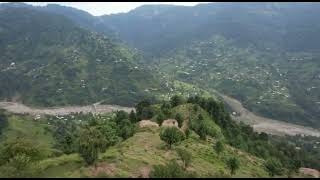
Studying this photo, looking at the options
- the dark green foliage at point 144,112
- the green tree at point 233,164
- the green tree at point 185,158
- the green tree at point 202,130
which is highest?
the green tree at point 185,158

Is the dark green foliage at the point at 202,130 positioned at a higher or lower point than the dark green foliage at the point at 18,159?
lower

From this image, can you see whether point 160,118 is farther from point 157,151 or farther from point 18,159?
point 18,159

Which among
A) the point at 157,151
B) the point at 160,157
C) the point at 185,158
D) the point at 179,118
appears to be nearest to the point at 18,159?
the point at 160,157

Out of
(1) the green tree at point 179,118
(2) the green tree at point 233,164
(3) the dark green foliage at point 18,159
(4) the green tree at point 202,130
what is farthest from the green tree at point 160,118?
(3) the dark green foliage at point 18,159

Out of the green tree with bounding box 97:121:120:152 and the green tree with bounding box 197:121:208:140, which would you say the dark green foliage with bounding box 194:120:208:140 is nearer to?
the green tree with bounding box 197:121:208:140

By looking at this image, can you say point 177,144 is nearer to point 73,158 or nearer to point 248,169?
point 248,169

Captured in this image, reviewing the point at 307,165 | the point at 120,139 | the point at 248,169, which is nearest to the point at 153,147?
the point at 120,139

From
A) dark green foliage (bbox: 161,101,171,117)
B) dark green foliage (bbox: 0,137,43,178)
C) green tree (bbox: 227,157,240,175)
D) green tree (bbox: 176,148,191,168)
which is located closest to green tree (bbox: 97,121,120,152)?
dark green foliage (bbox: 161,101,171,117)

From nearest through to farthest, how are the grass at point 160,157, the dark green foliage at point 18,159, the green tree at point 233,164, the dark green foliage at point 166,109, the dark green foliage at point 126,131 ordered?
the dark green foliage at point 18,159, the grass at point 160,157, the green tree at point 233,164, the dark green foliage at point 126,131, the dark green foliage at point 166,109

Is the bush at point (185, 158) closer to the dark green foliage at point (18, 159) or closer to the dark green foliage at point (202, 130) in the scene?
the dark green foliage at point (18, 159)

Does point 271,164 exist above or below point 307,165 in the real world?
above

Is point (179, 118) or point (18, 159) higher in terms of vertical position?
point (18, 159)
